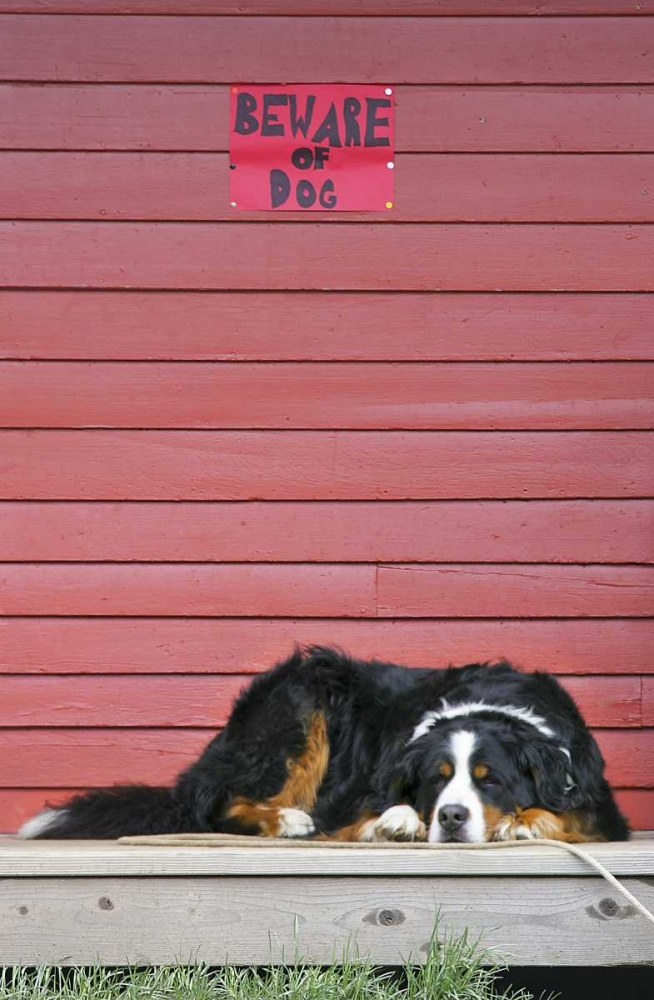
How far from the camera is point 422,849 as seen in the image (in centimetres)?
281

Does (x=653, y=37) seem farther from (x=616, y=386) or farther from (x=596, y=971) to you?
(x=596, y=971)

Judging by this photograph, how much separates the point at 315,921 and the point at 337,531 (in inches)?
72.2

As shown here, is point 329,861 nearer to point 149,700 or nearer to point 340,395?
point 149,700

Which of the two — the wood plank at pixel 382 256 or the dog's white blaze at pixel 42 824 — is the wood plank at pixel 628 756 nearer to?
the wood plank at pixel 382 256

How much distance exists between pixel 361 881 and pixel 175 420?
6.81 ft

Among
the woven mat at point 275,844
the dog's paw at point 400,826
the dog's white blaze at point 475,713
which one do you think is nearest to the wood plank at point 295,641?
the dog's white blaze at point 475,713

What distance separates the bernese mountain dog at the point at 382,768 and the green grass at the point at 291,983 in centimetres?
47

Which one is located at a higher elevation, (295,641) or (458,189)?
(458,189)

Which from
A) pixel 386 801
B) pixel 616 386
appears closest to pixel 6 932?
pixel 386 801

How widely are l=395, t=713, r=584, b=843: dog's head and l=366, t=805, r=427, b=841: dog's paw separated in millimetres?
46

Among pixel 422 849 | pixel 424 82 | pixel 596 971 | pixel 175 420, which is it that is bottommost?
pixel 596 971

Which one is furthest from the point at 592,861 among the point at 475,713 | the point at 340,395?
the point at 340,395

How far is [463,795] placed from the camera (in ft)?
10.7

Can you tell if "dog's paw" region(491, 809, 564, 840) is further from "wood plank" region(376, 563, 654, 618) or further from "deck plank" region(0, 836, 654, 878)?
"wood plank" region(376, 563, 654, 618)
